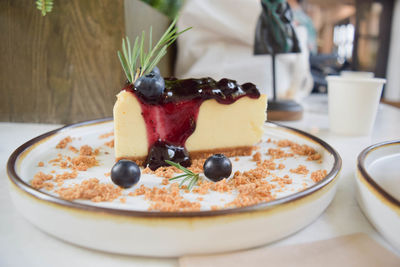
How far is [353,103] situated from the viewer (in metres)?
1.43

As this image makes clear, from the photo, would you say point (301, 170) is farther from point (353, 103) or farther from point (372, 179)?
point (353, 103)

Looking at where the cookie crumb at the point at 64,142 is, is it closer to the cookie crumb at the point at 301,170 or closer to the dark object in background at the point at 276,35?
the cookie crumb at the point at 301,170

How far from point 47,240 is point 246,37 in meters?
1.85

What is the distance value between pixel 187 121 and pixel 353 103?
2.68 ft

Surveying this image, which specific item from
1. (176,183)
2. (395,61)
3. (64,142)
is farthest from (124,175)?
(395,61)

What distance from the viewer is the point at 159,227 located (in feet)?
1.68

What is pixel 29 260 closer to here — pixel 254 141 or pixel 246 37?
pixel 254 141

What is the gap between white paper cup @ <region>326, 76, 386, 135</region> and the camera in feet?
4.54

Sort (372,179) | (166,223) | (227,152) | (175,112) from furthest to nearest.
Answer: (227,152)
(175,112)
(372,179)
(166,223)

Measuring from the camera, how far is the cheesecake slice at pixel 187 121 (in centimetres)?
100

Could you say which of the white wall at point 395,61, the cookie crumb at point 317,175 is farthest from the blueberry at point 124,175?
the white wall at point 395,61

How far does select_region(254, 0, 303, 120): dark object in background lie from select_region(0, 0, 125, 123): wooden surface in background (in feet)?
2.40

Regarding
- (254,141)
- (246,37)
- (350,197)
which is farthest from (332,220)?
(246,37)

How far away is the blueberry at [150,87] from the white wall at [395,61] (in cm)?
583
